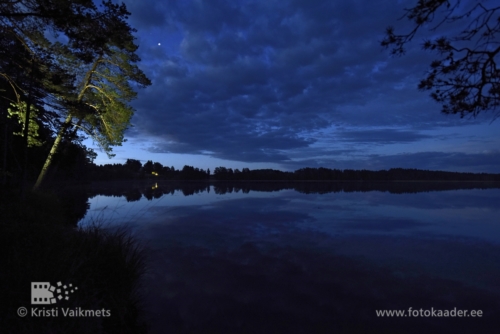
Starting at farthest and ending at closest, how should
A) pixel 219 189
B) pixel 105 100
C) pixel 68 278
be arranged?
pixel 219 189 → pixel 105 100 → pixel 68 278

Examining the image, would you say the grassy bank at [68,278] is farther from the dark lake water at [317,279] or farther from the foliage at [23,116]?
the foliage at [23,116]

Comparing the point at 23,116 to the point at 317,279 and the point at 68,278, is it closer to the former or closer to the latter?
the point at 68,278

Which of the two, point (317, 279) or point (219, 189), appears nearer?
point (317, 279)

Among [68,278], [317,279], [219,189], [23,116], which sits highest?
[23,116]

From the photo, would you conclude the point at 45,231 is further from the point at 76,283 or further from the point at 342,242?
the point at 342,242

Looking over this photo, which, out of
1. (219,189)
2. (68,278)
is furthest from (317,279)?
(219,189)

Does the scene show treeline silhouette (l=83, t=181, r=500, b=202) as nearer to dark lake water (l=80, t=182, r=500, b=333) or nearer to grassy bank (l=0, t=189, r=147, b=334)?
dark lake water (l=80, t=182, r=500, b=333)

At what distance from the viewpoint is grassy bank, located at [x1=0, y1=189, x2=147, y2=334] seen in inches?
136

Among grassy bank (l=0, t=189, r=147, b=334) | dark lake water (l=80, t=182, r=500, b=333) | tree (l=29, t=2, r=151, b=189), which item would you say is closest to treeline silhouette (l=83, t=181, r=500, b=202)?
tree (l=29, t=2, r=151, b=189)

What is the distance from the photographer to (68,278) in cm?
417

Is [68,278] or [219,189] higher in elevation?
[219,189]

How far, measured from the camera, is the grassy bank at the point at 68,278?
3447 mm

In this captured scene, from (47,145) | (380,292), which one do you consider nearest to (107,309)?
(380,292)

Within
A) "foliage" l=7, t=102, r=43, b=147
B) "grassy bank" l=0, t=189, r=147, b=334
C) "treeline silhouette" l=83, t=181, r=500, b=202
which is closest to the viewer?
"grassy bank" l=0, t=189, r=147, b=334
